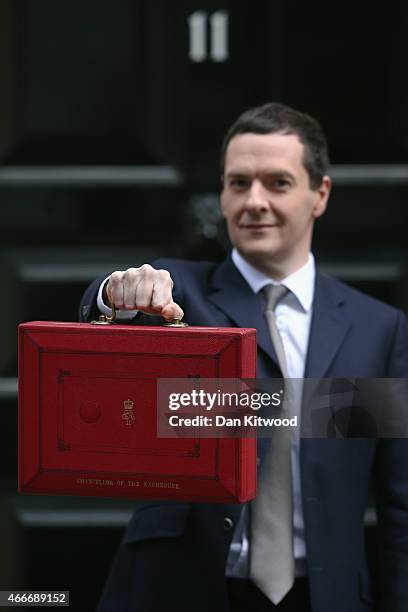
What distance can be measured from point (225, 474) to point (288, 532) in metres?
0.39

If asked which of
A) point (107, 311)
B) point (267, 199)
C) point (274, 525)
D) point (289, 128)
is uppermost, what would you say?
point (289, 128)

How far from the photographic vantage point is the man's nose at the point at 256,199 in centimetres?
202

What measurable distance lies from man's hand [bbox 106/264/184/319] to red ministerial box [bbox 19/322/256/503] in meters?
0.03

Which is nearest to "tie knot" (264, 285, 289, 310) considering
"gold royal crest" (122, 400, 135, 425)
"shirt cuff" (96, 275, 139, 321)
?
"shirt cuff" (96, 275, 139, 321)

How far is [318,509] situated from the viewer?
1985 mm

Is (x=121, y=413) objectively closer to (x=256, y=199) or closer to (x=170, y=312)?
(x=170, y=312)

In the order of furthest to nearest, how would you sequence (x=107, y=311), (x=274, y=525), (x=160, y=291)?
(x=274, y=525) → (x=107, y=311) → (x=160, y=291)

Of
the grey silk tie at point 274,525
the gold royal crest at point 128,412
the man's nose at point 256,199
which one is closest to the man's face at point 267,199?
the man's nose at point 256,199

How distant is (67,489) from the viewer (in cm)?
167

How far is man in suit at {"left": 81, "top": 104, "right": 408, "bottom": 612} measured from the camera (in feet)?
6.47

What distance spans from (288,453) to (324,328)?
238 mm

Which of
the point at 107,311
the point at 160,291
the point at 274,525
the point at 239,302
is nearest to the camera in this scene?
the point at 160,291

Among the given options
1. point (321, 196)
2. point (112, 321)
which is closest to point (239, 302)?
point (321, 196)

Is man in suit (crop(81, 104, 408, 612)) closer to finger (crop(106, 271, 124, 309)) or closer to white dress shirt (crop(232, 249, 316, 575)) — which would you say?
white dress shirt (crop(232, 249, 316, 575))
